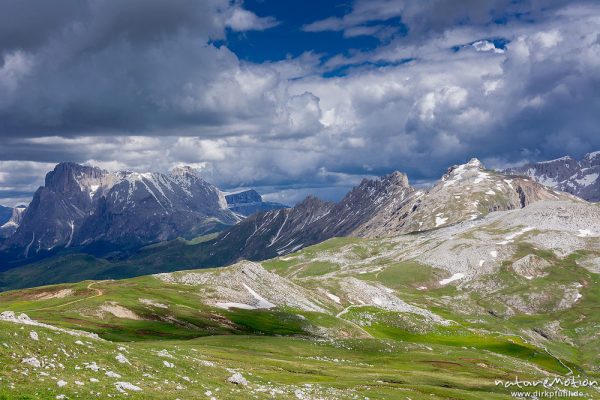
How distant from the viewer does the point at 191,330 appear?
11800 centimetres

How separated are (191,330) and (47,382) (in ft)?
273

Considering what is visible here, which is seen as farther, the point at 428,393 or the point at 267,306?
the point at 267,306

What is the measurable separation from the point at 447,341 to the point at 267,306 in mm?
52581

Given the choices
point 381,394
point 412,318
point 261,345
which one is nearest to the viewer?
point 381,394

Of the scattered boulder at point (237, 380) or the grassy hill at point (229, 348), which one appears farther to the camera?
the scattered boulder at point (237, 380)

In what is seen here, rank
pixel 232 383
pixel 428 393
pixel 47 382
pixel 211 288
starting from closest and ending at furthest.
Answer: pixel 47 382, pixel 232 383, pixel 428 393, pixel 211 288

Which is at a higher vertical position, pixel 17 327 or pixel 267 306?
pixel 17 327

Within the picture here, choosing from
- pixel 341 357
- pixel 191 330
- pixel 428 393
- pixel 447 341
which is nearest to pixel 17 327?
pixel 428 393

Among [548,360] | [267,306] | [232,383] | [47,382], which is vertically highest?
[47,382]

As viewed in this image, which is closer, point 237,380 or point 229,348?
point 237,380

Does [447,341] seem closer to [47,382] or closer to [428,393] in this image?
[428,393]

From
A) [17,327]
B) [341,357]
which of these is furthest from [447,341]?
[17,327]

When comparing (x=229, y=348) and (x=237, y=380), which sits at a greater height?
(x=237, y=380)

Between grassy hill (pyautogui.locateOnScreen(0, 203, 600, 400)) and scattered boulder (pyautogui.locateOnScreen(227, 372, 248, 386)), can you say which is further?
scattered boulder (pyautogui.locateOnScreen(227, 372, 248, 386))
